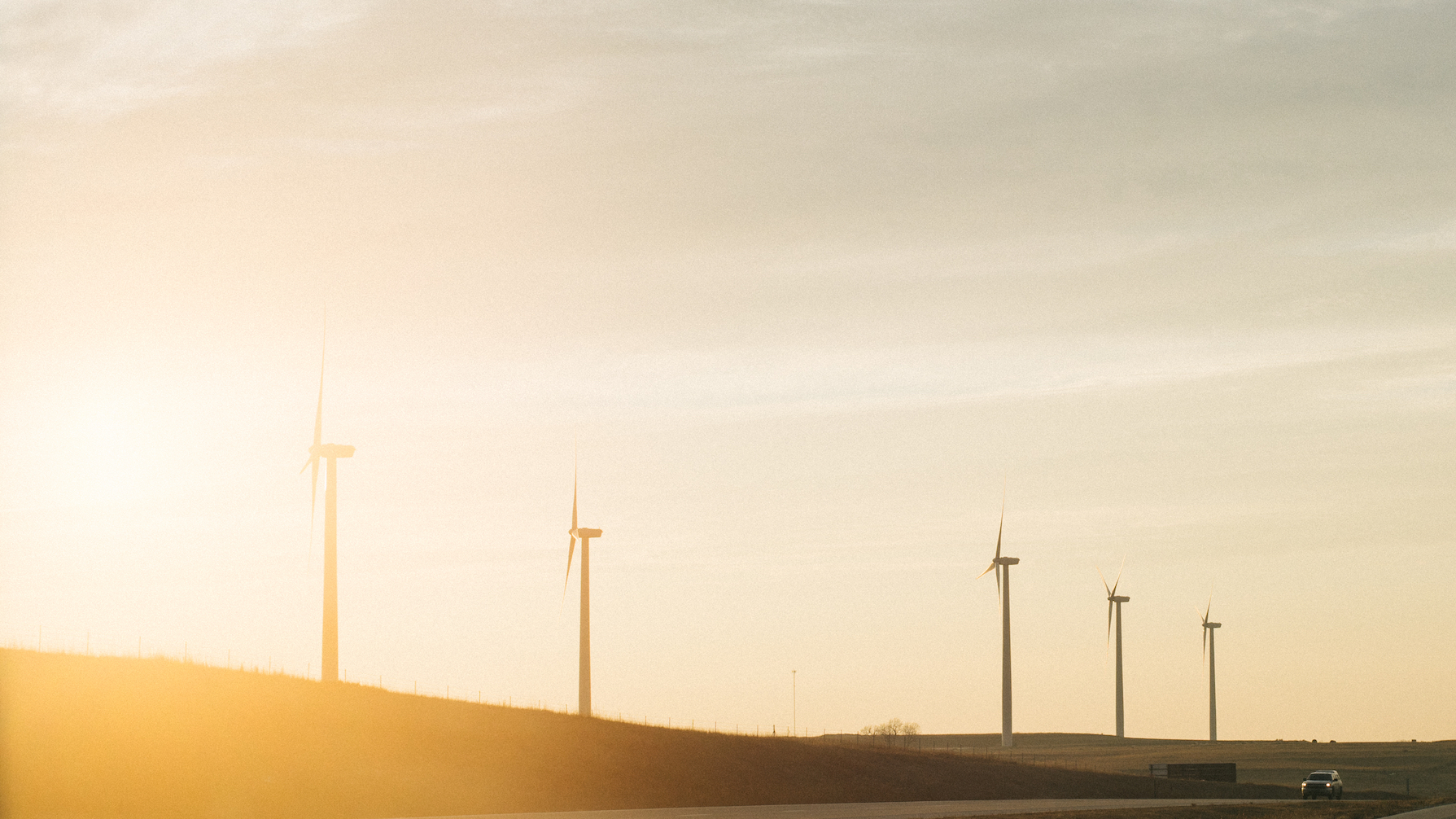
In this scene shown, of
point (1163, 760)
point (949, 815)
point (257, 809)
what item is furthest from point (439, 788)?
point (1163, 760)

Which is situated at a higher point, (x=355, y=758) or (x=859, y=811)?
(x=355, y=758)

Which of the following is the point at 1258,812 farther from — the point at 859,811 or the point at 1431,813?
the point at 859,811

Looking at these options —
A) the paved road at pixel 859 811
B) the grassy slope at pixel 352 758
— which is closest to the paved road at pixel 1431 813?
the paved road at pixel 859 811

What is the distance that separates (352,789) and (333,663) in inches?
786

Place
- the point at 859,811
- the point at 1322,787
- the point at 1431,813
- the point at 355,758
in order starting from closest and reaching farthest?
1. the point at 1431,813
2. the point at 859,811
3. the point at 355,758
4. the point at 1322,787

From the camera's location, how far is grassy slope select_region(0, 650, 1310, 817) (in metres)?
69.7

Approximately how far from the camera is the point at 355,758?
8219 cm

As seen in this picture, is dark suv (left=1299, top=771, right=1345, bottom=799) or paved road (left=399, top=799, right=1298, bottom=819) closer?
paved road (left=399, top=799, right=1298, bottom=819)

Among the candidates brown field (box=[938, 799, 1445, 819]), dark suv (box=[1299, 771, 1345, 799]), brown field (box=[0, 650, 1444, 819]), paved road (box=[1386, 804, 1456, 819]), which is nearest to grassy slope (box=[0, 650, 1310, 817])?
brown field (box=[0, 650, 1444, 819])

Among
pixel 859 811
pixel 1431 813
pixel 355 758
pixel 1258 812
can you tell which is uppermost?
pixel 355 758

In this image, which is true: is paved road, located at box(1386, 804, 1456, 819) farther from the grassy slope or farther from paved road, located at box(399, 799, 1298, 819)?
the grassy slope

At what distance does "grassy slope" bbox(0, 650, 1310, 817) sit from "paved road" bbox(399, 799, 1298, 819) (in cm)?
556

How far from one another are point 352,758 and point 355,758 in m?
0.28

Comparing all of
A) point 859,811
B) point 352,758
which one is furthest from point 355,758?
point 859,811
